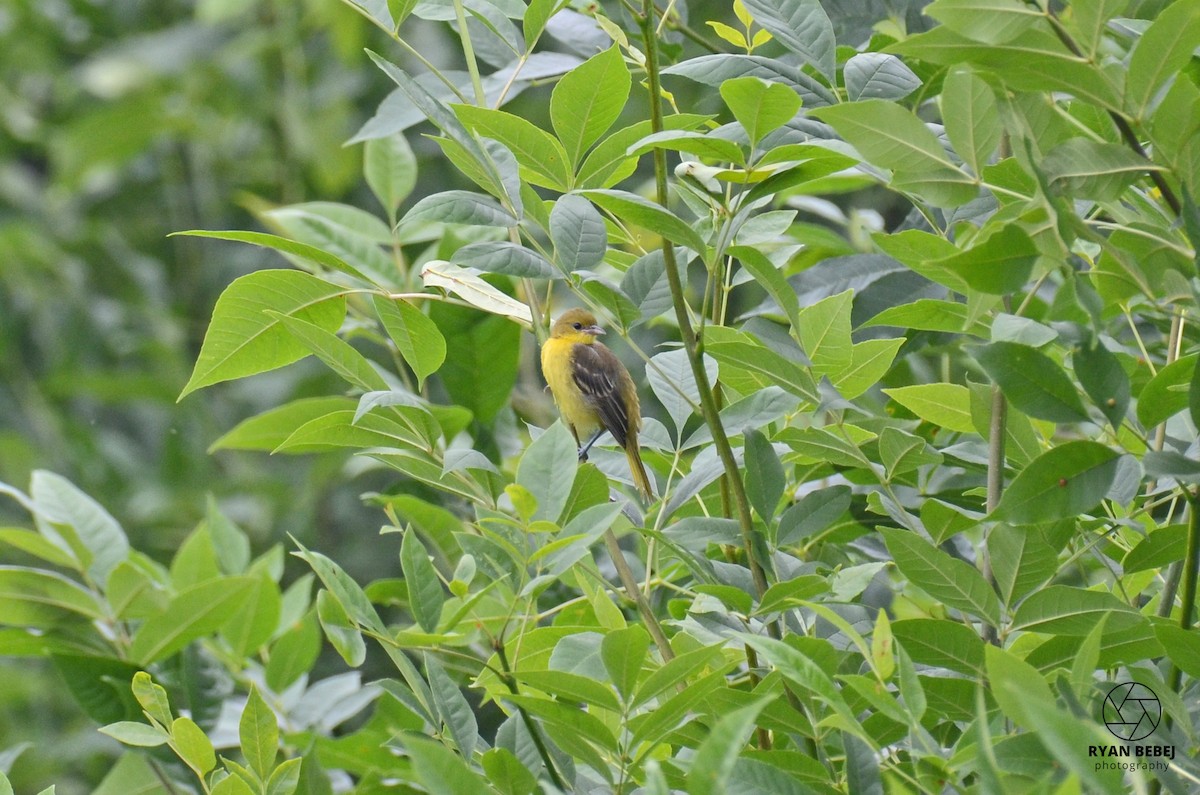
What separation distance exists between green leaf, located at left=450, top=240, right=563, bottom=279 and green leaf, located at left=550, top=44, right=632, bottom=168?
0.53ft

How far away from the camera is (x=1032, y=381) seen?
1178 millimetres

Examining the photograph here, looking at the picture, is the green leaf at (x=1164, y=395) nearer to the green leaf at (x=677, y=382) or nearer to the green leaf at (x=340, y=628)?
the green leaf at (x=677, y=382)

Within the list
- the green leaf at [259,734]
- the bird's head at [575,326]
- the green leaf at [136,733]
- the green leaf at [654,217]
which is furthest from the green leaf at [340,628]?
the bird's head at [575,326]

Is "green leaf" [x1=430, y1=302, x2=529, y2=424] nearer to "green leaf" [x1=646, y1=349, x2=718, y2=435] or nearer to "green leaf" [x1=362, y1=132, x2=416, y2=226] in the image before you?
"green leaf" [x1=362, y1=132, x2=416, y2=226]

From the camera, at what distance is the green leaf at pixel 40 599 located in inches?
78.5

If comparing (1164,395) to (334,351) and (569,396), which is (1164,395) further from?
(569,396)

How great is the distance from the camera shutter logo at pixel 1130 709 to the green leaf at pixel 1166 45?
656mm

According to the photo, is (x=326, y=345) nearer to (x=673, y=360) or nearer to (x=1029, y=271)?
(x=673, y=360)

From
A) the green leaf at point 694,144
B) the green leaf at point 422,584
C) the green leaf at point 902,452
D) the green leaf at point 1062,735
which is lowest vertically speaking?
the green leaf at point 422,584

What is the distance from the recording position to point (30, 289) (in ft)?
25.3

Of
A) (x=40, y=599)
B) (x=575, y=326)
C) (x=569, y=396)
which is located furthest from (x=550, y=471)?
(x=575, y=326)

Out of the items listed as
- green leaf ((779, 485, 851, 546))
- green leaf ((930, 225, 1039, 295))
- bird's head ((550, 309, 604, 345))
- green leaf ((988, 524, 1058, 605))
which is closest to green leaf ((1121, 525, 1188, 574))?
green leaf ((988, 524, 1058, 605))

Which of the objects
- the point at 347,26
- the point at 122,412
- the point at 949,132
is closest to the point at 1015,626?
the point at 949,132

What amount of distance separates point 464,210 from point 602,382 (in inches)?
96.9
